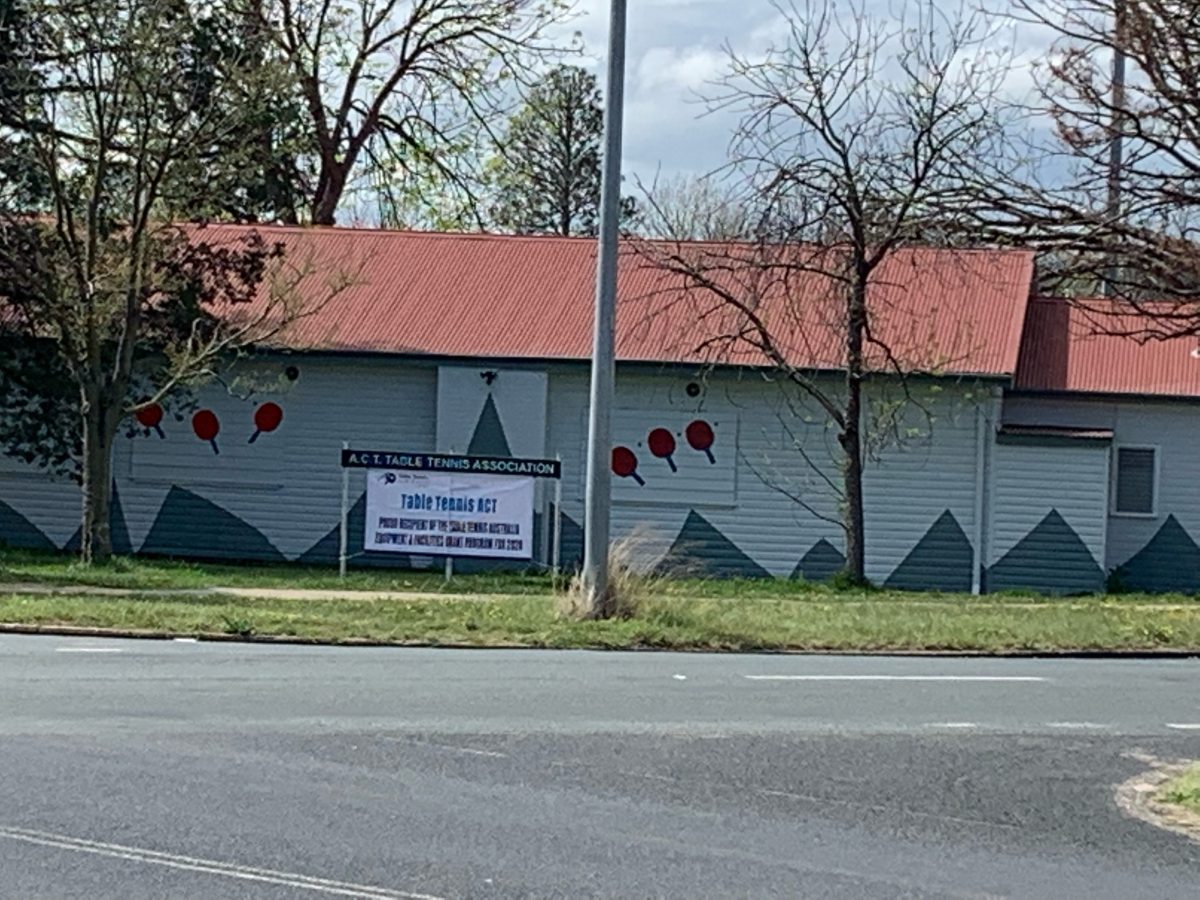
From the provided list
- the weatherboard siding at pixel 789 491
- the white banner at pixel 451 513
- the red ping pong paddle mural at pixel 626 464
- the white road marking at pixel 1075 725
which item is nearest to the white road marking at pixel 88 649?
the white road marking at pixel 1075 725

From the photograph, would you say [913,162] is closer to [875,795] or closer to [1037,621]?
[1037,621]

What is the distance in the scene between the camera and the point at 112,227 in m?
28.1

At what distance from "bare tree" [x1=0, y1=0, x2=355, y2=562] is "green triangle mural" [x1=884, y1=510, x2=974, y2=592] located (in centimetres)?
1057

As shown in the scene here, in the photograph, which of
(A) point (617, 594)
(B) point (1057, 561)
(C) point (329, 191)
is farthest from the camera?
(C) point (329, 191)

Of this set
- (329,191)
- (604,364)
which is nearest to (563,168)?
(329,191)

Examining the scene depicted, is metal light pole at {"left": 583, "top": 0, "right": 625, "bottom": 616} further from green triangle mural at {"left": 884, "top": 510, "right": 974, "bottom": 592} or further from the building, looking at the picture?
green triangle mural at {"left": 884, "top": 510, "right": 974, "bottom": 592}

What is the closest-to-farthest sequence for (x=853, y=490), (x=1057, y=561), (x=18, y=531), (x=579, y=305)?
1. (x=853, y=490)
2. (x=1057, y=561)
3. (x=18, y=531)
4. (x=579, y=305)

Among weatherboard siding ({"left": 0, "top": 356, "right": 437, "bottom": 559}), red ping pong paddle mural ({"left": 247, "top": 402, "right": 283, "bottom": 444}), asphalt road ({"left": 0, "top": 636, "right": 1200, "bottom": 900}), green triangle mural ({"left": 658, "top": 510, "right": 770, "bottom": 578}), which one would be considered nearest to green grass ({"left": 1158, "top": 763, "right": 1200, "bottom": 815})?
asphalt road ({"left": 0, "top": 636, "right": 1200, "bottom": 900})

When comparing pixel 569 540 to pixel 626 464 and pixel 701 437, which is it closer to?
pixel 626 464

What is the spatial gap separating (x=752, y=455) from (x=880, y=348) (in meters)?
2.88

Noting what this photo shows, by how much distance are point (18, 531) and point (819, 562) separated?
13.9m

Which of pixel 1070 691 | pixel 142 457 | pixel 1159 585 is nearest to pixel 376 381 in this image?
pixel 142 457

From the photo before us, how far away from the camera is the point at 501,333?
31734 mm

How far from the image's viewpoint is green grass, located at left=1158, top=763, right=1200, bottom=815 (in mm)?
9766
